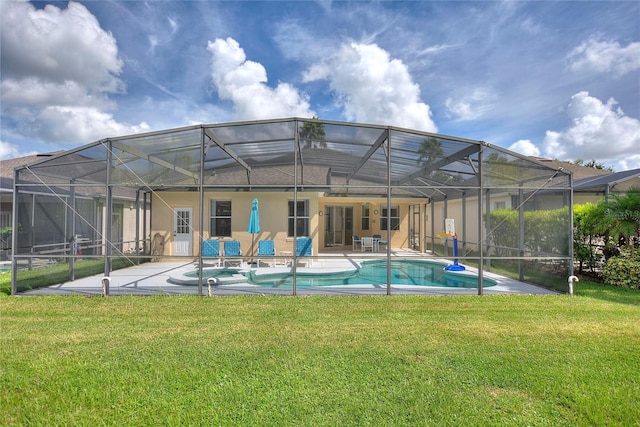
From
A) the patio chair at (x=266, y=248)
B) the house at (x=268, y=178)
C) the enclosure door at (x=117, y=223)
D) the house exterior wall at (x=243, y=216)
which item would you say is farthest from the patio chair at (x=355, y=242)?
the enclosure door at (x=117, y=223)

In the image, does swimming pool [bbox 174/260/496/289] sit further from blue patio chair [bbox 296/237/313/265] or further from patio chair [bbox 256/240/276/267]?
blue patio chair [bbox 296/237/313/265]

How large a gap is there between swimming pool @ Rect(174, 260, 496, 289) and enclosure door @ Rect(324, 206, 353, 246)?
672 cm

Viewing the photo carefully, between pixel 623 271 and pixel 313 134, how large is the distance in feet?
27.5

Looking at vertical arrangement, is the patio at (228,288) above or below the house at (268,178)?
below

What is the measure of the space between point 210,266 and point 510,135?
74.3ft

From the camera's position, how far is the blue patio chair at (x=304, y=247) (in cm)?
1295

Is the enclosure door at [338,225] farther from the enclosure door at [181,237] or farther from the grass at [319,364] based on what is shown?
the grass at [319,364]

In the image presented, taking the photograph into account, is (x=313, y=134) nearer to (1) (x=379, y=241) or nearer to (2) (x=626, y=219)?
(2) (x=626, y=219)

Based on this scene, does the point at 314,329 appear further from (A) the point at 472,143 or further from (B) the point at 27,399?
(A) the point at 472,143

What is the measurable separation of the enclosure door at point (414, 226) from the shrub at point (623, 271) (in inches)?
391

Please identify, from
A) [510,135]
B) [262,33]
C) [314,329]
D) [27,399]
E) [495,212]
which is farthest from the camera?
[510,135]

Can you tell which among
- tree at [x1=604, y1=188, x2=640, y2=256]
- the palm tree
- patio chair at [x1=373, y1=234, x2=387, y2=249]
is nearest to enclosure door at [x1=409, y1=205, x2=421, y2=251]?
patio chair at [x1=373, y1=234, x2=387, y2=249]

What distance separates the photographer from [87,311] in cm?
636

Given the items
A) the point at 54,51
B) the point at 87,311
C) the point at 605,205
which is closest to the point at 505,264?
the point at 605,205
